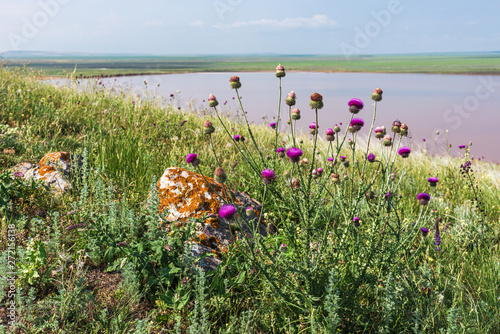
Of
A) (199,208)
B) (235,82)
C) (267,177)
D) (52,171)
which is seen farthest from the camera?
(52,171)

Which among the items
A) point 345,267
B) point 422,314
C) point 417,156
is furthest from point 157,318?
point 417,156

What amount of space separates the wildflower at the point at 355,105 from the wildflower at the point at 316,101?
213 millimetres

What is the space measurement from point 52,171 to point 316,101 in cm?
290

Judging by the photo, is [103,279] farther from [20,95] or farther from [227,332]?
[20,95]

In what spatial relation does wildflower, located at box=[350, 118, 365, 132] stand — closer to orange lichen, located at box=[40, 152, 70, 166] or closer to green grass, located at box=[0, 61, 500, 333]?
→ green grass, located at box=[0, 61, 500, 333]

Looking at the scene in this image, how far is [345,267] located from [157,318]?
122 centimetres

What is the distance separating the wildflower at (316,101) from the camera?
221 centimetres

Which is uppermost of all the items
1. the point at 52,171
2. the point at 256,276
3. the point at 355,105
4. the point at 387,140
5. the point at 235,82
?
the point at 235,82

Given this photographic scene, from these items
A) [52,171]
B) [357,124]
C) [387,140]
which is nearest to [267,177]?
[357,124]

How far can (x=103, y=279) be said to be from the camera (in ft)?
8.32

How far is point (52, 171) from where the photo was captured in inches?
145

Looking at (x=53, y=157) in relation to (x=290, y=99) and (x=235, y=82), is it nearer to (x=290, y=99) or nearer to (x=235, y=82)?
(x=235, y=82)

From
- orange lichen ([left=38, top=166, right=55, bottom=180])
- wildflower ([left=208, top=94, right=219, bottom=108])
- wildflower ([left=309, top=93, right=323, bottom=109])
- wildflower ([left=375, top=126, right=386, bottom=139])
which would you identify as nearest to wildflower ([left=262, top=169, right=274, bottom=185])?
wildflower ([left=309, top=93, right=323, bottom=109])

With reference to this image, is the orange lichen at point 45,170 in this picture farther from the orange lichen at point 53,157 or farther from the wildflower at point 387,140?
the wildflower at point 387,140
